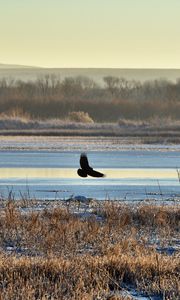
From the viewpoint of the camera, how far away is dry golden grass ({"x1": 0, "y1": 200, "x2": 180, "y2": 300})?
9148mm

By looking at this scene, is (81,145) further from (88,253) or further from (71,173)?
(88,253)

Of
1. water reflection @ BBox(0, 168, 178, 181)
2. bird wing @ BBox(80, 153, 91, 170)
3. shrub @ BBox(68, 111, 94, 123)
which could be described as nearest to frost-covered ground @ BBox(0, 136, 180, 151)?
water reflection @ BBox(0, 168, 178, 181)

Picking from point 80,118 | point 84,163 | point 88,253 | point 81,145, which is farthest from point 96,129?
point 84,163

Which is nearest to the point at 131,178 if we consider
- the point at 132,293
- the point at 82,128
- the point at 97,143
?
the point at 132,293

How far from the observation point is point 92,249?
11820 millimetres

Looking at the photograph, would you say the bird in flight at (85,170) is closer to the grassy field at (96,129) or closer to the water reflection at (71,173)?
the water reflection at (71,173)

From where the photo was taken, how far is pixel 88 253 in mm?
11312

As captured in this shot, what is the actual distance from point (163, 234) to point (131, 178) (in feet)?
34.1

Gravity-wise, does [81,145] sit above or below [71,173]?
above

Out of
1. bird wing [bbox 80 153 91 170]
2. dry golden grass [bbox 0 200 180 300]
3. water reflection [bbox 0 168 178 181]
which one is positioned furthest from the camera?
water reflection [bbox 0 168 178 181]

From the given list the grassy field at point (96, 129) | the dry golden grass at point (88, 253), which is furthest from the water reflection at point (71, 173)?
the grassy field at point (96, 129)

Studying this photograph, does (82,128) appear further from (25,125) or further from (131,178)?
(131,178)

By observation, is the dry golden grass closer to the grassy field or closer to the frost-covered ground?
the frost-covered ground

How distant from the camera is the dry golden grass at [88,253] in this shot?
30.0 ft
